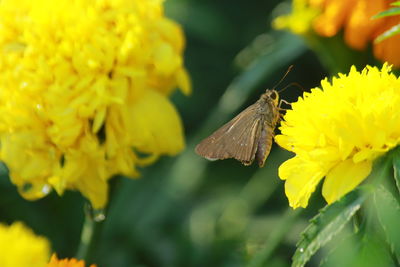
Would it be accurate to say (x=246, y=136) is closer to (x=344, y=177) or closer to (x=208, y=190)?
(x=344, y=177)

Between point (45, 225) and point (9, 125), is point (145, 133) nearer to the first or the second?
point (9, 125)

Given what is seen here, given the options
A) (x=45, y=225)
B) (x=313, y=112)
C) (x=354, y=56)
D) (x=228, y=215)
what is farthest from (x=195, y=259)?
(x=313, y=112)

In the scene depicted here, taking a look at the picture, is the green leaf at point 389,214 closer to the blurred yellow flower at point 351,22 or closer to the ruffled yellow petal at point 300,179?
the ruffled yellow petal at point 300,179

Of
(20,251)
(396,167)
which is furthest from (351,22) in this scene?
A: (20,251)

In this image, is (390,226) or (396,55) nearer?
(390,226)

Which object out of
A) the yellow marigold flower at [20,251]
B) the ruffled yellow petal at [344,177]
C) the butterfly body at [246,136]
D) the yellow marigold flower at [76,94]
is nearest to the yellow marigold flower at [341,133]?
the ruffled yellow petal at [344,177]

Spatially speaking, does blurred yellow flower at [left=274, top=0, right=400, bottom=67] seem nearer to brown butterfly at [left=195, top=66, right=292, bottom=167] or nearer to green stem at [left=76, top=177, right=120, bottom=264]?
brown butterfly at [left=195, top=66, right=292, bottom=167]

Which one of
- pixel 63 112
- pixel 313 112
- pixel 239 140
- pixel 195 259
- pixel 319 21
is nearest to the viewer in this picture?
pixel 313 112
